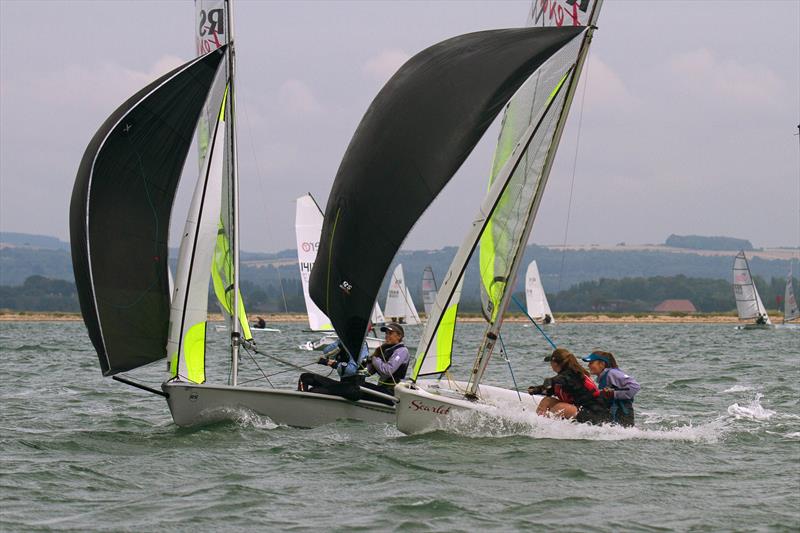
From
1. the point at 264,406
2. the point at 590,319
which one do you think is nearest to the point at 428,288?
the point at 590,319

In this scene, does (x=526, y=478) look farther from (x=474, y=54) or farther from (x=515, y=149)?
(x=474, y=54)

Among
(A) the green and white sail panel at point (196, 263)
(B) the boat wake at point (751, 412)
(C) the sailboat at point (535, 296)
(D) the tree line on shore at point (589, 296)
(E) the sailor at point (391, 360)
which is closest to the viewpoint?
(A) the green and white sail panel at point (196, 263)

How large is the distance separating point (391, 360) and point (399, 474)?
9.68 ft

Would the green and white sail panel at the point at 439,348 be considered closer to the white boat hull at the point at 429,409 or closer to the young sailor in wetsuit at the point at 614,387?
the white boat hull at the point at 429,409

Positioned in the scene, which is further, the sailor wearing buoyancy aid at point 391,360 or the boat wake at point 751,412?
the boat wake at point 751,412

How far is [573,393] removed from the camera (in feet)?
37.2

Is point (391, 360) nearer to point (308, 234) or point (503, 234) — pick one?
point (503, 234)

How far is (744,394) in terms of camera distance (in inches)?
703

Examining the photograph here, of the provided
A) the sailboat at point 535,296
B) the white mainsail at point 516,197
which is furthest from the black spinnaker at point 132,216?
the sailboat at point 535,296

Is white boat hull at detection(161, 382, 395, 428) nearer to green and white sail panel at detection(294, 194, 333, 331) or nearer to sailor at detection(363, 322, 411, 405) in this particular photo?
sailor at detection(363, 322, 411, 405)

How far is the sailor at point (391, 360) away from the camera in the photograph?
40.9ft

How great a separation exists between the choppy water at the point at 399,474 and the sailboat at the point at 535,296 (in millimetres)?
54611

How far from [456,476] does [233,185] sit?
4607 millimetres

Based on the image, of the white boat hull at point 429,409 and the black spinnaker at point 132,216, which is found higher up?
the black spinnaker at point 132,216
